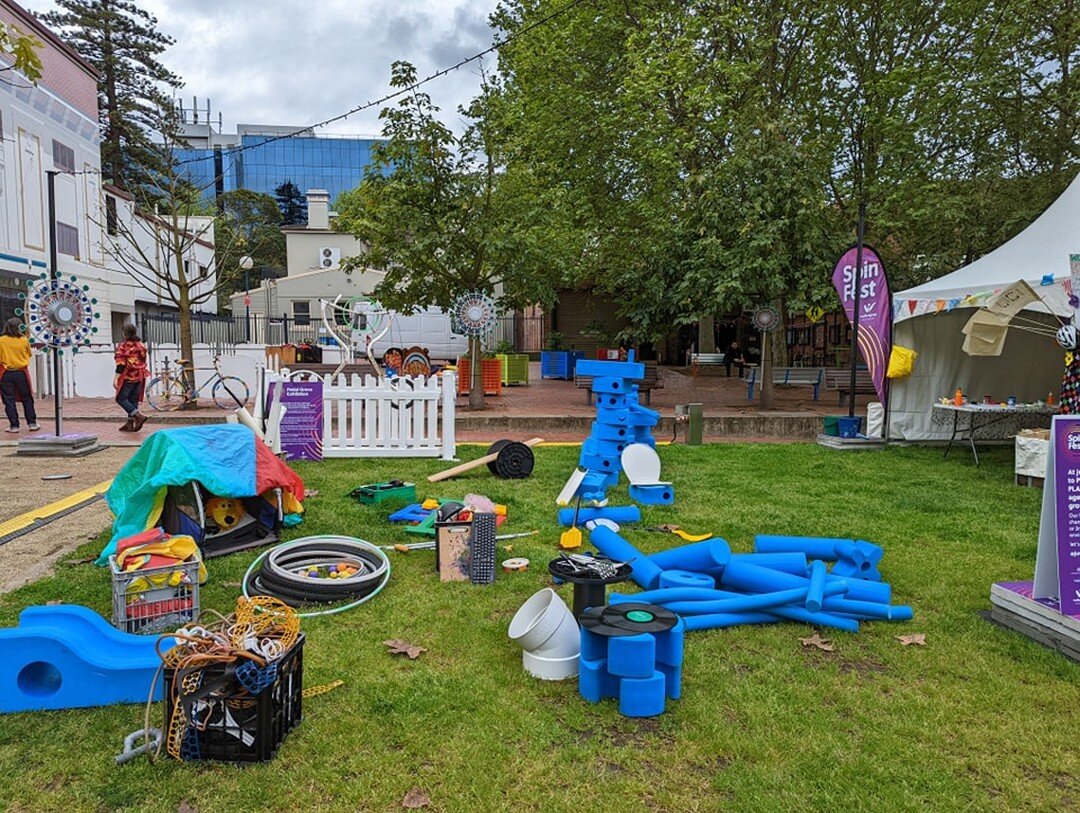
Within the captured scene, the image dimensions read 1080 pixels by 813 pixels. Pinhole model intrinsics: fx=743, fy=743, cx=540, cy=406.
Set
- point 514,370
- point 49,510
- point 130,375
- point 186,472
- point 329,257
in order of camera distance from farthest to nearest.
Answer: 1. point 329,257
2. point 514,370
3. point 130,375
4. point 49,510
5. point 186,472

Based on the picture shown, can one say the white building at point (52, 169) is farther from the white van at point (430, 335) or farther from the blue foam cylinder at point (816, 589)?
the blue foam cylinder at point (816, 589)

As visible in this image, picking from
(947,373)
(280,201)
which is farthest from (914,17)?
(280,201)

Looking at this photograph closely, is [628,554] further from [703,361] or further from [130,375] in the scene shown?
[703,361]

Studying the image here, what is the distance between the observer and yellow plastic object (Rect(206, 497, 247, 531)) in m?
5.30

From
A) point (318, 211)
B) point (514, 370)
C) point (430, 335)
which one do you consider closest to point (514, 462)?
point (514, 370)

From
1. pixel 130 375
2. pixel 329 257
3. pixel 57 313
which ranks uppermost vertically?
pixel 329 257

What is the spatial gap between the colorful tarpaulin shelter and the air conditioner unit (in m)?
31.8

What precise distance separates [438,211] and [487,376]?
5196mm

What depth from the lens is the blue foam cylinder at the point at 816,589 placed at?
13.5ft

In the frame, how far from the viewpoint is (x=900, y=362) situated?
1081 cm

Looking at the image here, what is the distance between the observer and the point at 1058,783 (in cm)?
274

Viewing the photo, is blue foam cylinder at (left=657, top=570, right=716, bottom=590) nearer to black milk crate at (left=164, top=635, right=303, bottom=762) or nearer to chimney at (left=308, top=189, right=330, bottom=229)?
black milk crate at (left=164, top=635, right=303, bottom=762)

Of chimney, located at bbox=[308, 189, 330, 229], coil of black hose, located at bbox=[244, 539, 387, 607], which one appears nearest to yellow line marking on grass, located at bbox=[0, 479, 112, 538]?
coil of black hose, located at bbox=[244, 539, 387, 607]

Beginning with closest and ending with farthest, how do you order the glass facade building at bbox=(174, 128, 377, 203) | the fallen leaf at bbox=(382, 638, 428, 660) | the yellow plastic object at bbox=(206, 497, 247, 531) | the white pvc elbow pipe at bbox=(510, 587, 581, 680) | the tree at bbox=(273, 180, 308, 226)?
the white pvc elbow pipe at bbox=(510, 587, 581, 680)
the fallen leaf at bbox=(382, 638, 428, 660)
the yellow plastic object at bbox=(206, 497, 247, 531)
the tree at bbox=(273, 180, 308, 226)
the glass facade building at bbox=(174, 128, 377, 203)
